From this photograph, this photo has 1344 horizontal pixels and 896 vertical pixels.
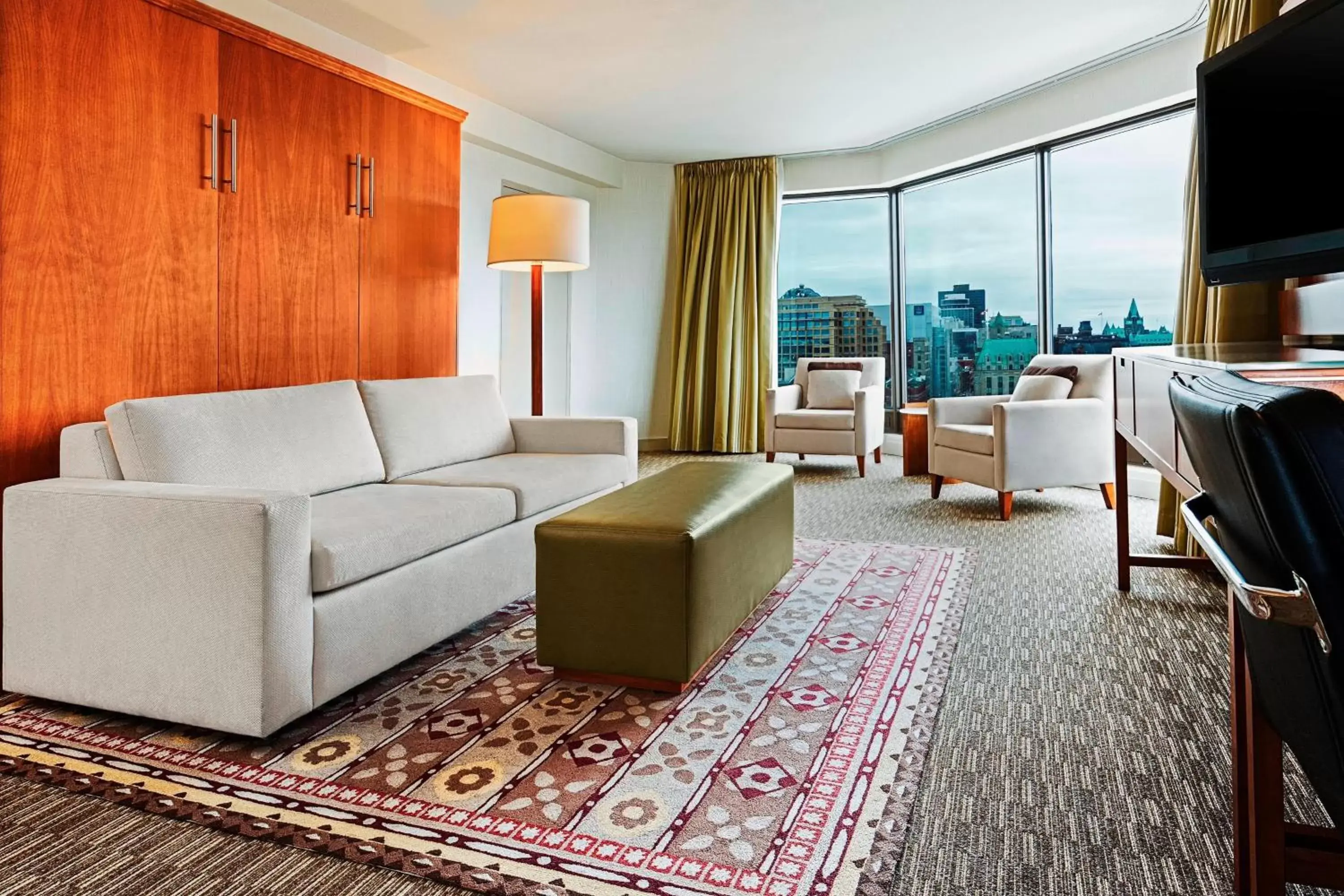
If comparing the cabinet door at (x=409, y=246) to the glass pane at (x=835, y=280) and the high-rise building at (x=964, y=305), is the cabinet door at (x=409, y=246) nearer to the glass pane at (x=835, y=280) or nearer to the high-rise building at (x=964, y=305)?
the glass pane at (x=835, y=280)

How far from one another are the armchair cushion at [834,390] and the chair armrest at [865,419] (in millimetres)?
275

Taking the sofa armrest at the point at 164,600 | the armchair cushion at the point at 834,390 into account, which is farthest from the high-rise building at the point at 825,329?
the sofa armrest at the point at 164,600

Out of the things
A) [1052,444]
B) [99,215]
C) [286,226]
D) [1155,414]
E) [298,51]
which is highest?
[298,51]

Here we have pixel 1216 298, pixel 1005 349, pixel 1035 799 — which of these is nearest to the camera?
pixel 1035 799

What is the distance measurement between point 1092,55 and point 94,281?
4782mm

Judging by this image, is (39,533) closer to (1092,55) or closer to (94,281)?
(94,281)

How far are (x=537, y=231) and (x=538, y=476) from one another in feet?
5.68

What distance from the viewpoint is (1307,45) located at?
1.69 metres

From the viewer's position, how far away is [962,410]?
4.91 metres

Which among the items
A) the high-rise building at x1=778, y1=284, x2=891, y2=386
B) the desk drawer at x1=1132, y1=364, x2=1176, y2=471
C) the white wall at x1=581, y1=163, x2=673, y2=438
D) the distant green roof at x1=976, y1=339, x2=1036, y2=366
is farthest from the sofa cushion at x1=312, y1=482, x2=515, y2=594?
the high-rise building at x1=778, y1=284, x2=891, y2=386

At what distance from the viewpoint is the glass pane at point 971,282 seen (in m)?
5.77

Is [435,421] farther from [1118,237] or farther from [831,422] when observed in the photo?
[1118,237]

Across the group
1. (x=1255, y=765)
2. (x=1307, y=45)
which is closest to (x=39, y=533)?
(x=1255, y=765)

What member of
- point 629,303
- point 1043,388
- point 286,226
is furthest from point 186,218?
point 629,303
